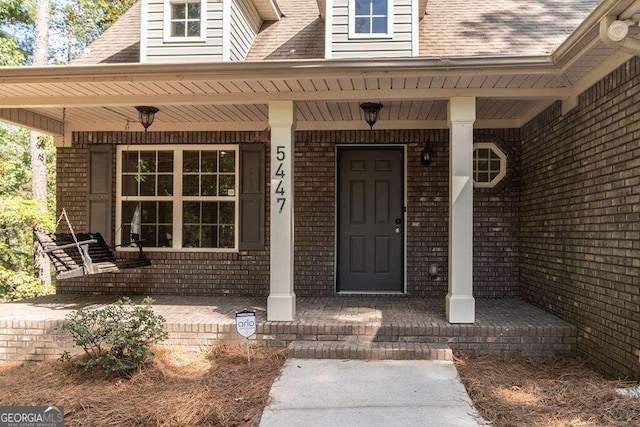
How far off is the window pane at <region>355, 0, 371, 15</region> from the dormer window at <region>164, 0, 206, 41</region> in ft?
5.98

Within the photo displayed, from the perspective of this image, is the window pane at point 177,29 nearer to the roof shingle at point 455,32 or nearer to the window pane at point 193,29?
the window pane at point 193,29

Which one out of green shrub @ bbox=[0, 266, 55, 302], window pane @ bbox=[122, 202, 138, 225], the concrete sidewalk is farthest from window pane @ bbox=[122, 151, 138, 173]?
green shrub @ bbox=[0, 266, 55, 302]

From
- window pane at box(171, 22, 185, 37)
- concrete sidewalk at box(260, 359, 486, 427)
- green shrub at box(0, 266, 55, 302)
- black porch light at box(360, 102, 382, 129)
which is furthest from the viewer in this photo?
green shrub at box(0, 266, 55, 302)

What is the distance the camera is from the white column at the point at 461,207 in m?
4.44

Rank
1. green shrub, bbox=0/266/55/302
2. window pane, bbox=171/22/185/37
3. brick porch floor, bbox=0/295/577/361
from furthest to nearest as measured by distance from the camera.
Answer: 1. green shrub, bbox=0/266/55/302
2. window pane, bbox=171/22/185/37
3. brick porch floor, bbox=0/295/577/361

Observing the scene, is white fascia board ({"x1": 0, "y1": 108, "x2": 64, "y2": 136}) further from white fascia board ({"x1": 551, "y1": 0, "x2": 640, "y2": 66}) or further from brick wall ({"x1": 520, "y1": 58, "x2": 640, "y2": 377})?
brick wall ({"x1": 520, "y1": 58, "x2": 640, "y2": 377})

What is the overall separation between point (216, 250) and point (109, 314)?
7.75ft

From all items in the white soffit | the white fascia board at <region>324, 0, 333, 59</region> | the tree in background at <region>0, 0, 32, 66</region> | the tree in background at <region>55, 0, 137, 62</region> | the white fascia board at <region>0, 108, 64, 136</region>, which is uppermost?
the tree in background at <region>55, 0, 137, 62</region>

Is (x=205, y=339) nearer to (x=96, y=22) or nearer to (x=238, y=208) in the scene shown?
(x=238, y=208)

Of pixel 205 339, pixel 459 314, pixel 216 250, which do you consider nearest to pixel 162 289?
pixel 216 250

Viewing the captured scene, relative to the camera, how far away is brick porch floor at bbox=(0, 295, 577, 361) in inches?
167

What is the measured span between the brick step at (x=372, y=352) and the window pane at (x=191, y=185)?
2997 mm

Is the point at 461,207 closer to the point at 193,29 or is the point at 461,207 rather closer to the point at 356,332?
the point at 356,332

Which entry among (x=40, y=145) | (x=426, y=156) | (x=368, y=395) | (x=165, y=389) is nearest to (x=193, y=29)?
(x=426, y=156)
